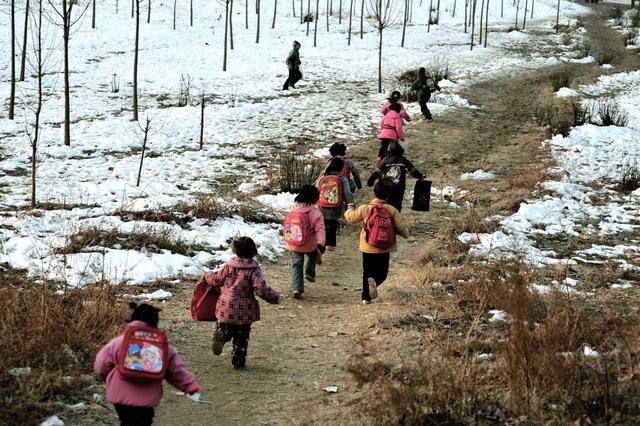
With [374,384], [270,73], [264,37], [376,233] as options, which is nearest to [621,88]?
[270,73]

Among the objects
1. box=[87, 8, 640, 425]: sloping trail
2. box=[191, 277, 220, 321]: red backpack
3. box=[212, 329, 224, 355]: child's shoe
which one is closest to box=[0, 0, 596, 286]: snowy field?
box=[87, 8, 640, 425]: sloping trail

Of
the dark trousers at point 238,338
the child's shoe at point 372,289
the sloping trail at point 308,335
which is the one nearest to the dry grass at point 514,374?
the sloping trail at point 308,335

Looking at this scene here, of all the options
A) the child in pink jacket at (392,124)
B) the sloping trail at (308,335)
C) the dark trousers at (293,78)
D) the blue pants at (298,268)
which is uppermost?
the dark trousers at (293,78)

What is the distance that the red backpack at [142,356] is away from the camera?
12.6 feet

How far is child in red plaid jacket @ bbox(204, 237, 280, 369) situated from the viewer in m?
5.75

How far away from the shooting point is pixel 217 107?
68.8 feet

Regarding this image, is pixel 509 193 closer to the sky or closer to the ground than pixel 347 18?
closer to the ground

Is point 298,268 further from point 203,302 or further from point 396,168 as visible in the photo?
point 396,168

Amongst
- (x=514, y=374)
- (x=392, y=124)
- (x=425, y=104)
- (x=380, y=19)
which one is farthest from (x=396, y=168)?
(x=380, y=19)

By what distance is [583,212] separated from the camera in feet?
38.3

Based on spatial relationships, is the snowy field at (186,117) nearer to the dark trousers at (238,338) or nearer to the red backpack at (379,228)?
the dark trousers at (238,338)

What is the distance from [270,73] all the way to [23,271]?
789 inches

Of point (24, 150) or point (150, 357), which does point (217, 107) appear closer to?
point (24, 150)

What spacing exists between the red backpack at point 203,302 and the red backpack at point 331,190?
3758 mm
